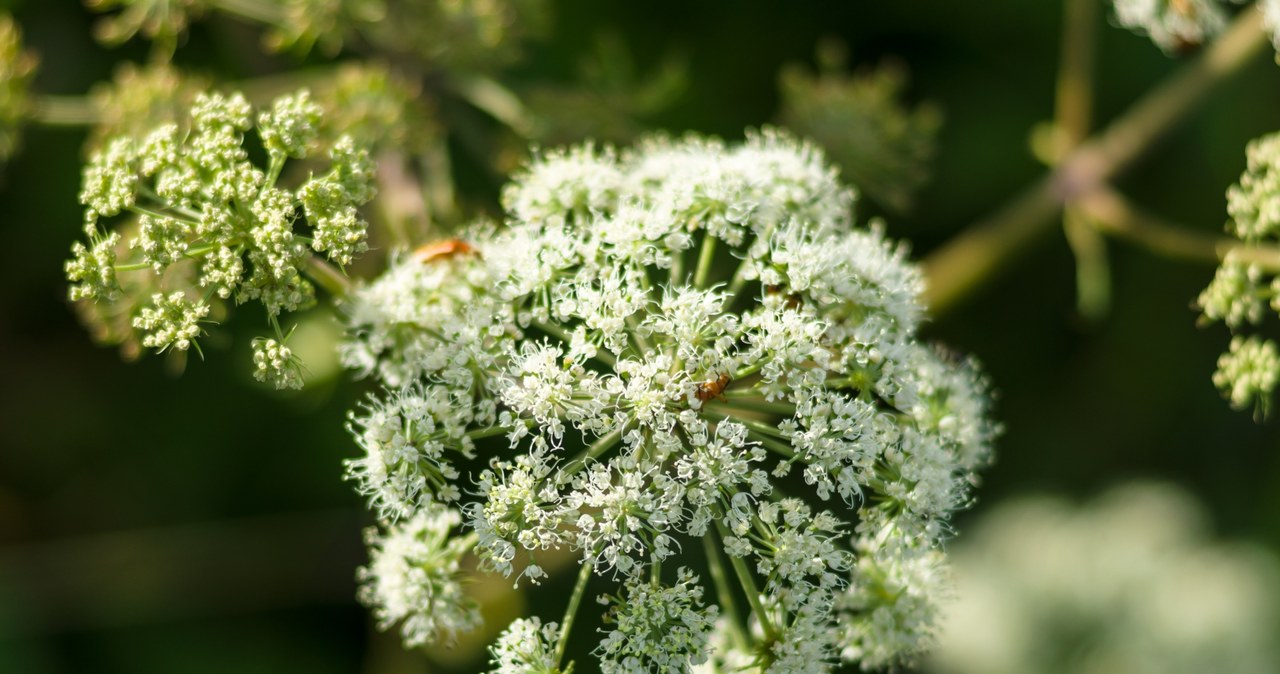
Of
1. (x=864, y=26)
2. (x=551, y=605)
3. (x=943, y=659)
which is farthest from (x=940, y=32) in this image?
(x=551, y=605)

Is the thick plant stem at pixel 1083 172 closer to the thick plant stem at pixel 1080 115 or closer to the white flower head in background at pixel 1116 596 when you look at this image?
the thick plant stem at pixel 1080 115

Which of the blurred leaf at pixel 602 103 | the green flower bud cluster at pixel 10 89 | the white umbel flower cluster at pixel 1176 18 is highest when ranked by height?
the green flower bud cluster at pixel 10 89

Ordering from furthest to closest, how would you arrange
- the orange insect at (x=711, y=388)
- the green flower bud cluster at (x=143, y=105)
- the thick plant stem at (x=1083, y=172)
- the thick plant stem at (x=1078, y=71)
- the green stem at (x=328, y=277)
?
1. the thick plant stem at (x=1078, y=71)
2. the thick plant stem at (x=1083, y=172)
3. the green flower bud cluster at (x=143, y=105)
4. the green stem at (x=328, y=277)
5. the orange insect at (x=711, y=388)

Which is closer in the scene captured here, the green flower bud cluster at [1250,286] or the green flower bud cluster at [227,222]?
the green flower bud cluster at [227,222]

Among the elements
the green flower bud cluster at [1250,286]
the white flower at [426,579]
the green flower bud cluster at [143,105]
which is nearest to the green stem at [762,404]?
the white flower at [426,579]

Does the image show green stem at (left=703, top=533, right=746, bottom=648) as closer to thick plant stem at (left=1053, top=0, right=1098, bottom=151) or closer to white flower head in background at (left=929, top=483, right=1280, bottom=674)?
white flower head in background at (left=929, top=483, right=1280, bottom=674)

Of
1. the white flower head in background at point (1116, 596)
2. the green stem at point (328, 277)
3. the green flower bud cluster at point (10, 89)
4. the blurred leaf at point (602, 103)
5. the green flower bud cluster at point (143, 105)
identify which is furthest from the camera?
the white flower head in background at point (1116, 596)

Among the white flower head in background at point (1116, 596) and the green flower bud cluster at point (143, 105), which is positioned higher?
the green flower bud cluster at point (143, 105)

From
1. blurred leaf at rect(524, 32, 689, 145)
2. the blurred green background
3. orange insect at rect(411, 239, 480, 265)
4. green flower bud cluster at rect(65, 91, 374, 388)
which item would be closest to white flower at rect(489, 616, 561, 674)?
green flower bud cluster at rect(65, 91, 374, 388)
